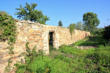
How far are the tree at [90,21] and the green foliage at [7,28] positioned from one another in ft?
135

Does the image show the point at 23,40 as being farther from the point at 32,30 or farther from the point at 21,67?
the point at 21,67

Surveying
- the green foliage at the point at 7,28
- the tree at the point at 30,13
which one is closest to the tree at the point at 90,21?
the tree at the point at 30,13

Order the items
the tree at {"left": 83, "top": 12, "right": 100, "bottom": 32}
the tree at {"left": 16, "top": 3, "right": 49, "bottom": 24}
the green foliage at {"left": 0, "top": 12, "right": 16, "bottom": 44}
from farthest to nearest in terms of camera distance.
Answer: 1. the tree at {"left": 83, "top": 12, "right": 100, "bottom": 32}
2. the tree at {"left": 16, "top": 3, "right": 49, "bottom": 24}
3. the green foliage at {"left": 0, "top": 12, "right": 16, "bottom": 44}

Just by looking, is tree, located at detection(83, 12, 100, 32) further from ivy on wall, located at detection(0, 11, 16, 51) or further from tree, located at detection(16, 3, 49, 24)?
ivy on wall, located at detection(0, 11, 16, 51)

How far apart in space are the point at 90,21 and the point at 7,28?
4247 centimetres

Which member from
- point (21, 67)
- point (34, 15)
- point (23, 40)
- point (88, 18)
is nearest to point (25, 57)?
point (21, 67)

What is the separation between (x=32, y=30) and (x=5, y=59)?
1972 mm

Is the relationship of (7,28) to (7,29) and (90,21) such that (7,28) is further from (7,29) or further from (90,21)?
(90,21)

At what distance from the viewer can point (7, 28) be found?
3275mm

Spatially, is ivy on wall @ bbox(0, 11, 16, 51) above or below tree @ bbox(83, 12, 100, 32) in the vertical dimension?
below

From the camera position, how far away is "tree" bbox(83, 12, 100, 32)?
40688 millimetres

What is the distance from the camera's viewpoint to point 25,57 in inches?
160

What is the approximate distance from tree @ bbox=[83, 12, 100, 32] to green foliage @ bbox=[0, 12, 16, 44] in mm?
41237

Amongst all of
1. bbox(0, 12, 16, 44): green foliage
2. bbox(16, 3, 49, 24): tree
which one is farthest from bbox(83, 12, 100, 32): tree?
bbox(0, 12, 16, 44): green foliage
